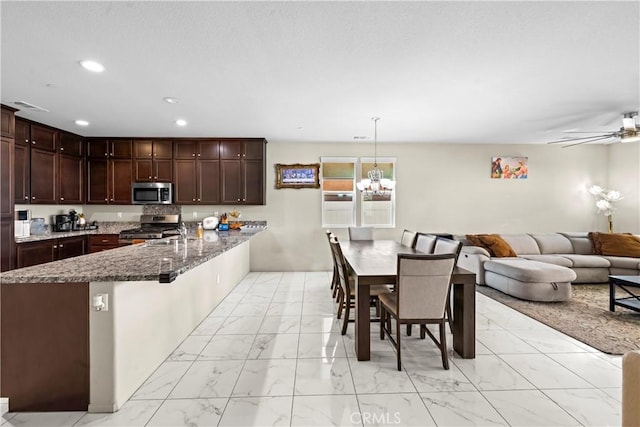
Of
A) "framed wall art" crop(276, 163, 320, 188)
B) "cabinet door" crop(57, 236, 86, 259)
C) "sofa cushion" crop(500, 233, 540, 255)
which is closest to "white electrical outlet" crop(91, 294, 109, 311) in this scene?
"cabinet door" crop(57, 236, 86, 259)

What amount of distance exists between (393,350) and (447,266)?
3.25ft

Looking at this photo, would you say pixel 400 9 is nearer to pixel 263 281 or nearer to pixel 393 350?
pixel 393 350

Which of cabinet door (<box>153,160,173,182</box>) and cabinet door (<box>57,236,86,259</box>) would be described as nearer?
cabinet door (<box>57,236,86,259</box>)

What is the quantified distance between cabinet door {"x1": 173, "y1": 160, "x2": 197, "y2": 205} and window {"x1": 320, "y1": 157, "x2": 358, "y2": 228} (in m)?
2.45

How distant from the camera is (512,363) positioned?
2523 mm

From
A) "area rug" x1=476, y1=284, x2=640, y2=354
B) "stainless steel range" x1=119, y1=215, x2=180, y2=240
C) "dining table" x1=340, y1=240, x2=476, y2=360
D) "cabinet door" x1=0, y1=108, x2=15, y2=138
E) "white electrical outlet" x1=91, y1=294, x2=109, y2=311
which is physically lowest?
"area rug" x1=476, y1=284, x2=640, y2=354

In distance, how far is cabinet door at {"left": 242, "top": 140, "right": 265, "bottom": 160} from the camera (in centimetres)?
556

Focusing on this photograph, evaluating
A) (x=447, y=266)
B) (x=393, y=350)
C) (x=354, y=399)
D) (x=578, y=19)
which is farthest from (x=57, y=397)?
(x=578, y=19)

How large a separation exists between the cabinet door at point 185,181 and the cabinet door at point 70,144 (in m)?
1.66

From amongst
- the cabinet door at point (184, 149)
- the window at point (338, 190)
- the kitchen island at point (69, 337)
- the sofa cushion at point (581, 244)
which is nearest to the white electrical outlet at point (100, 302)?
the kitchen island at point (69, 337)

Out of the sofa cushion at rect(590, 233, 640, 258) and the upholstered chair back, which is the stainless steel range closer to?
the upholstered chair back

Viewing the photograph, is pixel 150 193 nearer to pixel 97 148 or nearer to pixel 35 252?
pixel 97 148

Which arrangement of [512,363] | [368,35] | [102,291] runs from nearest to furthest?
[102,291]
[368,35]
[512,363]

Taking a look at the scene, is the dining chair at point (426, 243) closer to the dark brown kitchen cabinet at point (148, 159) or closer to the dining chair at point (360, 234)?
the dining chair at point (360, 234)
